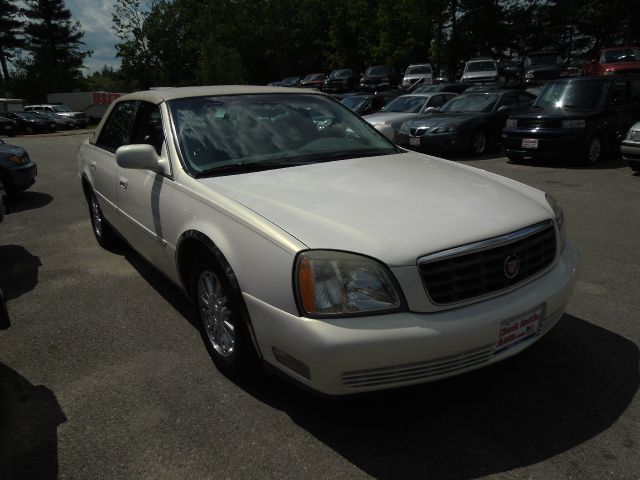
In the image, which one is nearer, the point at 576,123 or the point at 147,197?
the point at 147,197

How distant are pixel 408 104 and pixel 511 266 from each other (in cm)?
1192

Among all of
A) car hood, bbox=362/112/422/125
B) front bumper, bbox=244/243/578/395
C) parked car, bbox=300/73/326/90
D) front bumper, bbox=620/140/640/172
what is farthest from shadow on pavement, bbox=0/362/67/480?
parked car, bbox=300/73/326/90

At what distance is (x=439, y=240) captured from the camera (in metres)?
2.25

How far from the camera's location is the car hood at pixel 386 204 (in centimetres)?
225

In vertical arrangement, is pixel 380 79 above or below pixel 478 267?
below

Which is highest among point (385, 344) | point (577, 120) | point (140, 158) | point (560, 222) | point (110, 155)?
point (140, 158)

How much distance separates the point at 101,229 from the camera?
17.7 feet

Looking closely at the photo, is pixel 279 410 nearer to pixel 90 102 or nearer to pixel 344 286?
pixel 344 286

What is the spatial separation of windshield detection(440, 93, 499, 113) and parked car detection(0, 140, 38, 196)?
8.69 meters

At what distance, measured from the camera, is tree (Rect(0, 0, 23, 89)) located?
5444 centimetres

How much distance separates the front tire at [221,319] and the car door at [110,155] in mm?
1663

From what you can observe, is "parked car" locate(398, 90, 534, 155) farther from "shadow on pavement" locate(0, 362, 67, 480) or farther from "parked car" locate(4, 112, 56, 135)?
"parked car" locate(4, 112, 56, 135)

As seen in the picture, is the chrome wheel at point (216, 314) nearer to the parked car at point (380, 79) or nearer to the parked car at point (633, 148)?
the parked car at point (633, 148)

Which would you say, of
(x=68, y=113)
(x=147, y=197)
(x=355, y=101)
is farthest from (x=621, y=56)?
(x=68, y=113)
